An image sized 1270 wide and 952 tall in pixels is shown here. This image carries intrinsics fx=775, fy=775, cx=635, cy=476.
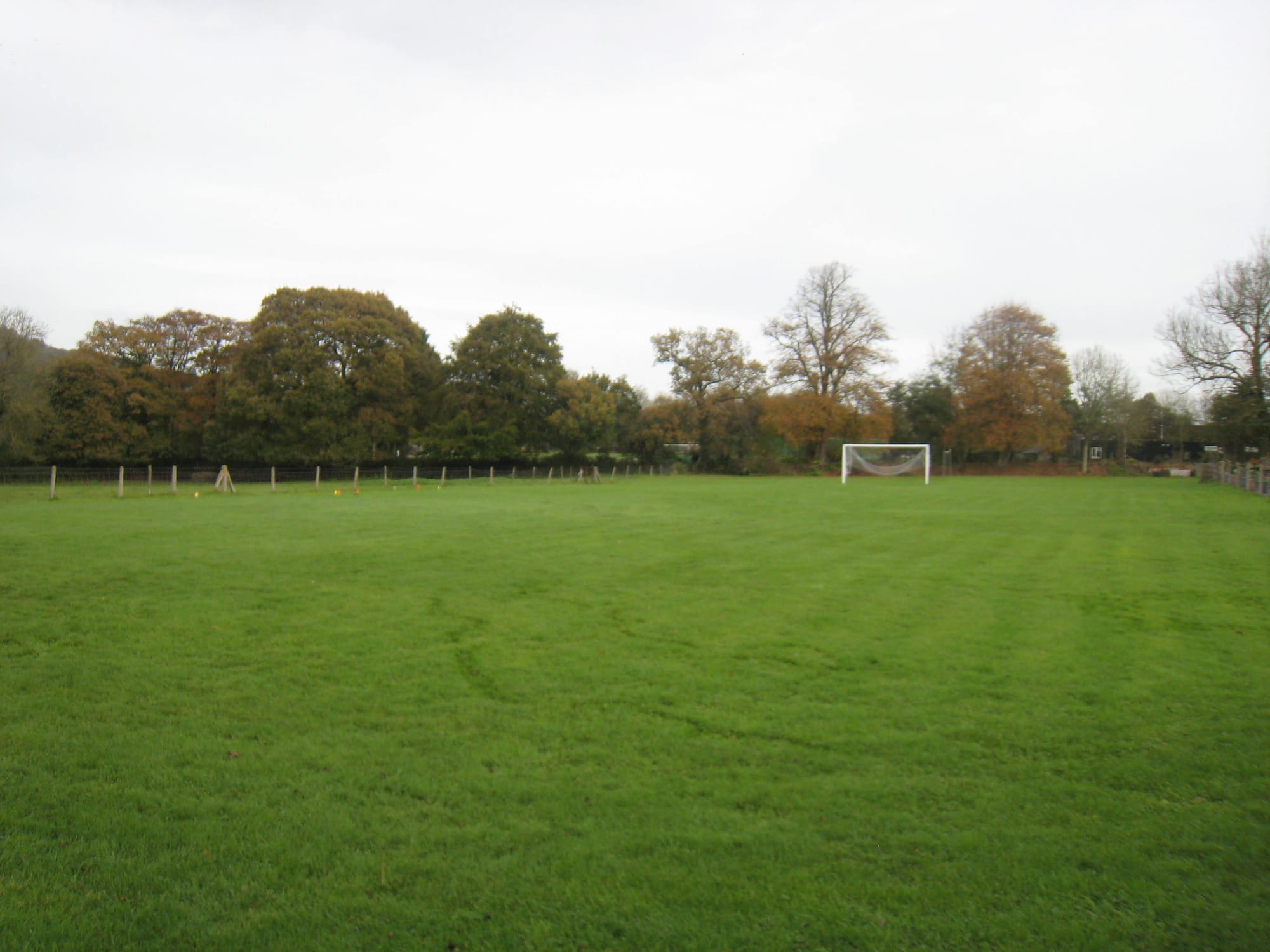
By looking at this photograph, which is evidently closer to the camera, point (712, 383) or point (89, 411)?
point (89, 411)

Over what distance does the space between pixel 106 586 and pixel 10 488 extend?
24.3m

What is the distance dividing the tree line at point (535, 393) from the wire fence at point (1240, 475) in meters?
1.39

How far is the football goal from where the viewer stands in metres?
49.6

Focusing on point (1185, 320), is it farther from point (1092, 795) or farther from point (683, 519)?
point (1092, 795)

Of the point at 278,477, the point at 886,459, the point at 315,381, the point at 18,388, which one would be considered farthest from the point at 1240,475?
the point at 18,388

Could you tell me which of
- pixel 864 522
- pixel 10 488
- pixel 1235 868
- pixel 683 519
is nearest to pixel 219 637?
pixel 1235 868

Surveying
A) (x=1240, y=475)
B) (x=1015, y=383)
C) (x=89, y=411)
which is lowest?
(x=1240, y=475)

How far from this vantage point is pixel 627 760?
4.40 m

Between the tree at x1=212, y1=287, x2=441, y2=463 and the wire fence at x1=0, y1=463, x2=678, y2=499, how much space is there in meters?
1.56

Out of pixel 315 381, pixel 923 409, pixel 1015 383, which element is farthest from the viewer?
pixel 923 409

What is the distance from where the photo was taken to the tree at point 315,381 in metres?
41.2

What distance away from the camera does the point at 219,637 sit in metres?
6.95

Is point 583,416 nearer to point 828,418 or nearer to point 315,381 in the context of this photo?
point 315,381

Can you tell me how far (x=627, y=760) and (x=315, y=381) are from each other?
4101cm
